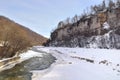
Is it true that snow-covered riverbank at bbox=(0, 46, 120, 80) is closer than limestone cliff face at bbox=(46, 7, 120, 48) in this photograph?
Yes

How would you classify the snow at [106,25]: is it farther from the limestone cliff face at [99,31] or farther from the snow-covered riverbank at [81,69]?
the snow-covered riverbank at [81,69]

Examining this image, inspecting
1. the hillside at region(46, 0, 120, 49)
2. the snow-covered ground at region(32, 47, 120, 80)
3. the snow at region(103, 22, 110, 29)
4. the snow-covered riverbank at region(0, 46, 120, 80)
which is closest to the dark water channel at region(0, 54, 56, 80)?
the snow-covered riverbank at region(0, 46, 120, 80)

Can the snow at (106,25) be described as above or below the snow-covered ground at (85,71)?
above

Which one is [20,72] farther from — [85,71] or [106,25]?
[106,25]

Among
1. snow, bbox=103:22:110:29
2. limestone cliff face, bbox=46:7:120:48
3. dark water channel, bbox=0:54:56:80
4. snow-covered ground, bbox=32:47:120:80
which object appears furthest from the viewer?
snow, bbox=103:22:110:29

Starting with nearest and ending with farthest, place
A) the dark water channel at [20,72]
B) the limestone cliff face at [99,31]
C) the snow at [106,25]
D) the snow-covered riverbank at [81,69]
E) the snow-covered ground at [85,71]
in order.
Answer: the snow-covered ground at [85,71]
the snow-covered riverbank at [81,69]
the dark water channel at [20,72]
the limestone cliff face at [99,31]
the snow at [106,25]

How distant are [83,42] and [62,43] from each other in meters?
32.7

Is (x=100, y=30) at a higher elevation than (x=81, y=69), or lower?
higher

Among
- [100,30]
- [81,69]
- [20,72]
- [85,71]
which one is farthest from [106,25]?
[85,71]

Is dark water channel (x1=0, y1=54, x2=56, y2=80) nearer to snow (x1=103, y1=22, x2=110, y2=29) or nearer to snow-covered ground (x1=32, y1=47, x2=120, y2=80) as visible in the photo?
snow-covered ground (x1=32, y1=47, x2=120, y2=80)

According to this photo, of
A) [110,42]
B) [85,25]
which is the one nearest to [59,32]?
[85,25]

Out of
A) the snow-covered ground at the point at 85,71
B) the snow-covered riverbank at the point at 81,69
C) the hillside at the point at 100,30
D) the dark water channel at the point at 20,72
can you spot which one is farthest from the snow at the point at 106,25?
the dark water channel at the point at 20,72

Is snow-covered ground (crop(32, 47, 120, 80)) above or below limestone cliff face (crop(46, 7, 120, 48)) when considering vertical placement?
below

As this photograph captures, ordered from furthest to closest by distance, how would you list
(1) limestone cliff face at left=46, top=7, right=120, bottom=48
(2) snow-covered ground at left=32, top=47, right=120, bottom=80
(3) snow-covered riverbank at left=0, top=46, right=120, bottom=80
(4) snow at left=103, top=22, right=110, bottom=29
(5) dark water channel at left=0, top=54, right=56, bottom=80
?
(4) snow at left=103, top=22, right=110, bottom=29 → (1) limestone cliff face at left=46, top=7, right=120, bottom=48 → (5) dark water channel at left=0, top=54, right=56, bottom=80 → (3) snow-covered riverbank at left=0, top=46, right=120, bottom=80 → (2) snow-covered ground at left=32, top=47, right=120, bottom=80
